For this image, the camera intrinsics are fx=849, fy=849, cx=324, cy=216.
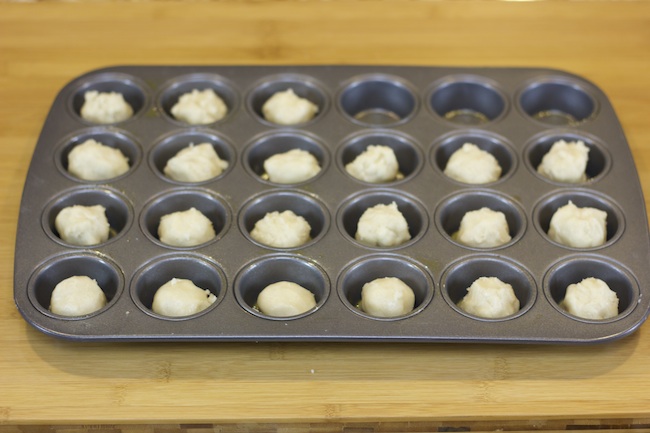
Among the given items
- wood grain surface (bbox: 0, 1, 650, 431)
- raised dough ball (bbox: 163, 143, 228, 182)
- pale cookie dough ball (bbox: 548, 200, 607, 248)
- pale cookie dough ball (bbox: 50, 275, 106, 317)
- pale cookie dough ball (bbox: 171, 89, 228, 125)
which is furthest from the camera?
pale cookie dough ball (bbox: 171, 89, 228, 125)

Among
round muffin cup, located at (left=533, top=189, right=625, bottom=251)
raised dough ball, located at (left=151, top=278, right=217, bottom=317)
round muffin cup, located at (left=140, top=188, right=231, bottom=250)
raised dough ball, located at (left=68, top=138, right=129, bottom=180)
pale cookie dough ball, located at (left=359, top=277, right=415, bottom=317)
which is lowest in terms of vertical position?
raised dough ball, located at (left=151, top=278, right=217, bottom=317)

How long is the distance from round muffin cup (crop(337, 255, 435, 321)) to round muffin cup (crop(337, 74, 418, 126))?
0.60 meters

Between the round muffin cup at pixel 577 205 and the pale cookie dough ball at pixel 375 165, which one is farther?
the pale cookie dough ball at pixel 375 165

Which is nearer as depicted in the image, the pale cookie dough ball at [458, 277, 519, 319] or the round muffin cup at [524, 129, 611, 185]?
the pale cookie dough ball at [458, 277, 519, 319]

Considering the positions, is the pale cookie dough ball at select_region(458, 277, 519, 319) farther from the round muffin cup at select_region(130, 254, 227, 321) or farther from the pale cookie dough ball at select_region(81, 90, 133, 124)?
the pale cookie dough ball at select_region(81, 90, 133, 124)

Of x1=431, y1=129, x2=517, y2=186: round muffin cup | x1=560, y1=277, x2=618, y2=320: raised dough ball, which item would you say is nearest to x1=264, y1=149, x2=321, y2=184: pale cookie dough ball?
x1=431, y1=129, x2=517, y2=186: round muffin cup

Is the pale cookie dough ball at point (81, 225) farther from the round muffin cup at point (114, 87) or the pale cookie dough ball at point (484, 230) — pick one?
the pale cookie dough ball at point (484, 230)

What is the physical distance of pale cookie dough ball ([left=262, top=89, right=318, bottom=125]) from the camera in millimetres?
2660

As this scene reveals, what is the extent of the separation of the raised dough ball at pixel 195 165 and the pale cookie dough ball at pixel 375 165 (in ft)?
1.28

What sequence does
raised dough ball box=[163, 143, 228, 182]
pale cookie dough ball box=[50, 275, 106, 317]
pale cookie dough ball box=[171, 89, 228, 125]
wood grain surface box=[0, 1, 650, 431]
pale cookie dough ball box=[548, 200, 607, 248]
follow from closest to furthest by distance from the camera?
wood grain surface box=[0, 1, 650, 431] → pale cookie dough ball box=[50, 275, 106, 317] → pale cookie dough ball box=[548, 200, 607, 248] → raised dough ball box=[163, 143, 228, 182] → pale cookie dough ball box=[171, 89, 228, 125]

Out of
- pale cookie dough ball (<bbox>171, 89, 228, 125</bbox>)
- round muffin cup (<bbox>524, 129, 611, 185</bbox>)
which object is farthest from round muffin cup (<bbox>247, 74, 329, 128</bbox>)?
round muffin cup (<bbox>524, 129, 611, 185</bbox>)

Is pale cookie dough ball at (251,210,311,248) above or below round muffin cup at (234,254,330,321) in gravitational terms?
above

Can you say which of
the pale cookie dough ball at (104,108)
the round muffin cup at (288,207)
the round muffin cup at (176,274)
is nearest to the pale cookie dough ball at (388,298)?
the round muffin cup at (288,207)

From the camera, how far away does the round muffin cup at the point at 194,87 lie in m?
2.70
